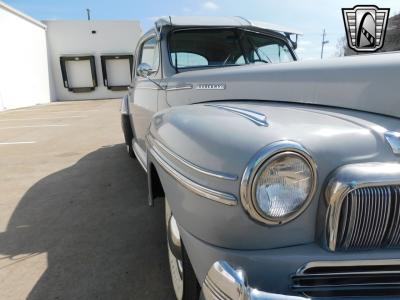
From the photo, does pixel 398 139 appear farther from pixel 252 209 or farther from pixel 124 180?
pixel 124 180

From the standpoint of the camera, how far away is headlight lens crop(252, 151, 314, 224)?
1.15 metres

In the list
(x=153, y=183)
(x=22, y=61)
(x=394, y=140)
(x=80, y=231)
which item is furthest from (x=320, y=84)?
(x=22, y=61)

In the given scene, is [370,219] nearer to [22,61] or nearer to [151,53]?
[151,53]

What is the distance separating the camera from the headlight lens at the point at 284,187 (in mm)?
1146

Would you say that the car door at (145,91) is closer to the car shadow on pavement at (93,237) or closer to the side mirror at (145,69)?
the side mirror at (145,69)

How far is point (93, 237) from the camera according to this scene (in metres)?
2.88

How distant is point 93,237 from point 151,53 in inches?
73.5

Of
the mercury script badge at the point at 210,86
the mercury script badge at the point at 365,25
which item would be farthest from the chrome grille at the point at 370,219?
the mercury script badge at the point at 365,25

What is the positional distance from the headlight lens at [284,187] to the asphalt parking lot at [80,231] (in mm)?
1280

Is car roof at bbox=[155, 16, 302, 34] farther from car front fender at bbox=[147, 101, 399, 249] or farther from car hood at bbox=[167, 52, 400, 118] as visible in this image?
car front fender at bbox=[147, 101, 399, 249]

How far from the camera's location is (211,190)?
121cm

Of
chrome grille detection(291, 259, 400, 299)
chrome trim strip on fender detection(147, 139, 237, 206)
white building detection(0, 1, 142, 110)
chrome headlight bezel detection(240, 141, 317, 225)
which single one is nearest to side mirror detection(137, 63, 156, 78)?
chrome trim strip on fender detection(147, 139, 237, 206)

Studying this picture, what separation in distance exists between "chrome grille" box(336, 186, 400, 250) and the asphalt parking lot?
4.40ft

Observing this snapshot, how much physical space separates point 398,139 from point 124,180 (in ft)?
11.9
